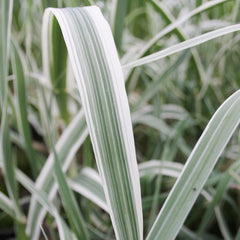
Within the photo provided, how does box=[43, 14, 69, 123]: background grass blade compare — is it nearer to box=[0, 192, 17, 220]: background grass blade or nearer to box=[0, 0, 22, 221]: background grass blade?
box=[0, 0, 22, 221]: background grass blade

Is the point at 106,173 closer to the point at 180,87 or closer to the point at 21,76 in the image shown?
the point at 21,76

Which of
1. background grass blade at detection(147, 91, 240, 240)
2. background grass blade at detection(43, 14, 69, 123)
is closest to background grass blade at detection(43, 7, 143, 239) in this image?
background grass blade at detection(147, 91, 240, 240)

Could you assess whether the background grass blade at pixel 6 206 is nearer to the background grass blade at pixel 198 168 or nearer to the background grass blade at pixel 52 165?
the background grass blade at pixel 52 165

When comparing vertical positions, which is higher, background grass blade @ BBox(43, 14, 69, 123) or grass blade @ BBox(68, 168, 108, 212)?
background grass blade @ BBox(43, 14, 69, 123)

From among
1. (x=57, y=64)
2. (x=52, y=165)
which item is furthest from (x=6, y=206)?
(x=57, y=64)

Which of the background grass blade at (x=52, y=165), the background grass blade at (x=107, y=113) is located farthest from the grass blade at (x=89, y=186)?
the background grass blade at (x=107, y=113)

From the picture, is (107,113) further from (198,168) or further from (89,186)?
(89,186)
